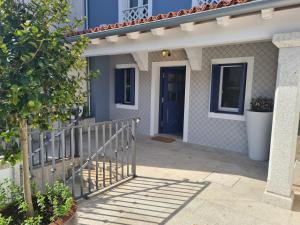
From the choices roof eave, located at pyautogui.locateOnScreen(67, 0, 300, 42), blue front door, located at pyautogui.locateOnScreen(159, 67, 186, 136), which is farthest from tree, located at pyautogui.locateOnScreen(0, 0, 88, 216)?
blue front door, located at pyautogui.locateOnScreen(159, 67, 186, 136)

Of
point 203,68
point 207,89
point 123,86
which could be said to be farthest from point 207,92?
point 123,86

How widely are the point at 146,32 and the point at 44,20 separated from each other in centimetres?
274

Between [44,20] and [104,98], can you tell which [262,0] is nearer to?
[44,20]

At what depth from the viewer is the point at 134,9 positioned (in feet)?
23.0

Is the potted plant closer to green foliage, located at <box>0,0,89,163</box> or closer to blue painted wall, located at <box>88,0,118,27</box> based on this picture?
green foliage, located at <box>0,0,89,163</box>

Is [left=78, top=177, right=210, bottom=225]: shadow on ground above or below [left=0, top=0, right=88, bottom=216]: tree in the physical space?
below

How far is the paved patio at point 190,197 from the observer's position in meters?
2.91

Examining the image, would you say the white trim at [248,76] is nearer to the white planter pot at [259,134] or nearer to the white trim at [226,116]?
the white trim at [226,116]

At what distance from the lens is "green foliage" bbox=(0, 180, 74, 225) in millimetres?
1904

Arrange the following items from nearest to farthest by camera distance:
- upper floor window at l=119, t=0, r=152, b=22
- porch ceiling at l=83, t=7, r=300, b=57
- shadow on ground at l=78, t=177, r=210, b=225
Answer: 1. shadow on ground at l=78, t=177, r=210, b=225
2. porch ceiling at l=83, t=7, r=300, b=57
3. upper floor window at l=119, t=0, r=152, b=22

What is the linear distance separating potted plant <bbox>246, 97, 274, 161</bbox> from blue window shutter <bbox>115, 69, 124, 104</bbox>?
4.65m

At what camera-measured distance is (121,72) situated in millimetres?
8344

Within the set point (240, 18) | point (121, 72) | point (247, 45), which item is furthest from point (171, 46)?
point (121, 72)

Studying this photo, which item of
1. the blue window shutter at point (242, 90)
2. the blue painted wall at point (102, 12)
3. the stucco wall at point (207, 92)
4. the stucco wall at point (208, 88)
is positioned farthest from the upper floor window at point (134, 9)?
the blue window shutter at point (242, 90)
